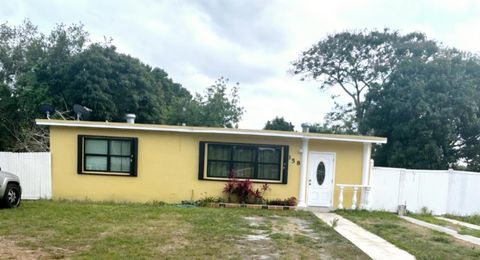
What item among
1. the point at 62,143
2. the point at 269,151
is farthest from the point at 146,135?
the point at 269,151

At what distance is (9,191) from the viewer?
9.04 meters

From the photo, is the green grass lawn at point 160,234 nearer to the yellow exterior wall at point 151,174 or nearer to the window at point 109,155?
the yellow exterior wall at point 151,174

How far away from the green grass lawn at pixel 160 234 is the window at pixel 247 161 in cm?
179

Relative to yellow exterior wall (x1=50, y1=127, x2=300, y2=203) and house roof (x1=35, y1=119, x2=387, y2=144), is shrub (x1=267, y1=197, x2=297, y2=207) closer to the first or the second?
yellow exterior wall (x1=50, y1=127, x2=300, y2=203)

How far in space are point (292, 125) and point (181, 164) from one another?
992 inches

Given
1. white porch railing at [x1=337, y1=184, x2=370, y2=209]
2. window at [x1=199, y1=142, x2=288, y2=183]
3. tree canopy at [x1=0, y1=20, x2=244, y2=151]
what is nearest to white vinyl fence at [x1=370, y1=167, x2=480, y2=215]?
white porch railing at [x1=337, y1=184, x2=370, y2=209]

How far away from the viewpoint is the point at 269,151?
11781mm

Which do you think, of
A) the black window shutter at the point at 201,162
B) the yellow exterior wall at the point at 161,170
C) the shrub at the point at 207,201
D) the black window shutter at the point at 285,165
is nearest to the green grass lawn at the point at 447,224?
the yellow exterior wall at the point at 161,170

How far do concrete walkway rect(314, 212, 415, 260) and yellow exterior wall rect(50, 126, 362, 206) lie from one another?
262 centimetres

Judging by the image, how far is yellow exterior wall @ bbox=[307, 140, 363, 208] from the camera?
11898 mm

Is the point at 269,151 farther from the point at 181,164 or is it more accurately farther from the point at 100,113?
the point at 100,113

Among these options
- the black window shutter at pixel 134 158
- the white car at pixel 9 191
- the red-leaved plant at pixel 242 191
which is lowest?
the white car at pixel 9 191

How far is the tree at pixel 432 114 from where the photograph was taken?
62.3 ft

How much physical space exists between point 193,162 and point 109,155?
2625 millimetres
